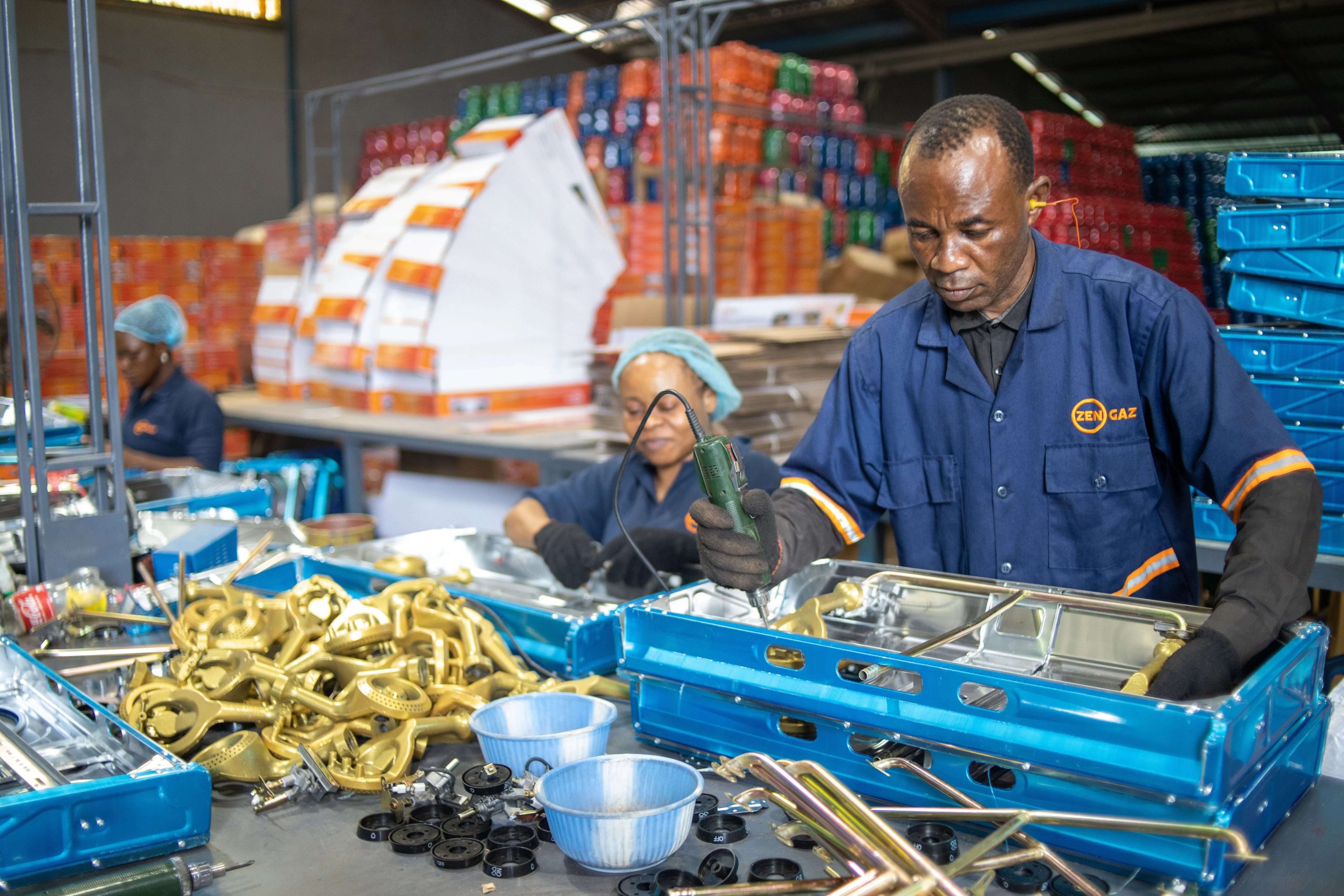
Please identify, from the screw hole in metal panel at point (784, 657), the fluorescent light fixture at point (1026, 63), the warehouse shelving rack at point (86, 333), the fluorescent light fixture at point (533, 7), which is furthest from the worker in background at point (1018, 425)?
the fluorescent light fixture at point (1026, 63)

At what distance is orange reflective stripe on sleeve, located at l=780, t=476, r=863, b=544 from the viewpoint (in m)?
1.76

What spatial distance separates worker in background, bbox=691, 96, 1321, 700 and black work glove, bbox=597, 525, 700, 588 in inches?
21.2

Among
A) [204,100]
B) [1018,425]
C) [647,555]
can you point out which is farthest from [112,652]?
[204,100]

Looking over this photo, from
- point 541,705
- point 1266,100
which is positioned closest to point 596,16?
point 1266,100

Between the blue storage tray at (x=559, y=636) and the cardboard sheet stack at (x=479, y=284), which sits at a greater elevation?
the cardboard sheet stack at (x=479, y=284)

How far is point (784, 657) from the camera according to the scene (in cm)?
137

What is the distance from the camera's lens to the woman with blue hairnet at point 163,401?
4707mm

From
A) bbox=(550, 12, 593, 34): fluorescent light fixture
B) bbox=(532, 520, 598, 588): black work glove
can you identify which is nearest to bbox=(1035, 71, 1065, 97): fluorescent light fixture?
bbox=(550, 12, 593, 34): fluorescent light fixture

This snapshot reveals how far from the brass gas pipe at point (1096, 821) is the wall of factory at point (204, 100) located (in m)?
9.66

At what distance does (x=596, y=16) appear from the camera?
→ 1371 cm

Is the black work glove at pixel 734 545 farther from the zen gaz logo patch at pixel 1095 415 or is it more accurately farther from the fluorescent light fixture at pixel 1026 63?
the fluorescent light fixture at pixel 1026 63

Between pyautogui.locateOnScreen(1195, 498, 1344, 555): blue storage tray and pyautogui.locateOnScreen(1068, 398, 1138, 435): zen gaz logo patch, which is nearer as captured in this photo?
pyautogui.locateOnScreen(1068, 398, 1138, 435): zen gaz logo patch

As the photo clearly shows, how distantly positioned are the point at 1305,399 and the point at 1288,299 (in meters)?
0.21

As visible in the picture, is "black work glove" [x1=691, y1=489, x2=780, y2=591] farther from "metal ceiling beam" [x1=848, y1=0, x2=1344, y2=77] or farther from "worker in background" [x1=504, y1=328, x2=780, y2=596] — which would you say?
"metal ceiling beam" [x1=848, y1=0, x2=1344, y2=77]
